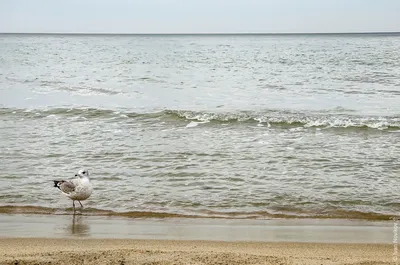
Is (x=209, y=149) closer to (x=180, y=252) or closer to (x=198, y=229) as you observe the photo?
(x=198, y=229)

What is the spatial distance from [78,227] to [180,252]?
2.15 meters

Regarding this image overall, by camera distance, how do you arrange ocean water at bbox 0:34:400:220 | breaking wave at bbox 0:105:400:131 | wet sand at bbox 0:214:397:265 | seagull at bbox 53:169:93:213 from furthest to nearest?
breaking wave at bbox 0:105:400:131, ocean water at bbox 0:34:400:220, seagull at bbox 53:169:93:213, wet sand at bbox 0:214:397:265

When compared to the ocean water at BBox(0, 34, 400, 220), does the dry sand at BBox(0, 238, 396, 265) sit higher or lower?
higher

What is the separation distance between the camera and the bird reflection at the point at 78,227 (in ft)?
25.8

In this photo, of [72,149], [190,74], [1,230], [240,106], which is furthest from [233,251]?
[190,74]

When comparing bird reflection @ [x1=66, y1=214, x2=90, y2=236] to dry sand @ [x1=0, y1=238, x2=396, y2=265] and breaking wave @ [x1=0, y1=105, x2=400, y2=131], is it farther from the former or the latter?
breaking wave @ [x1=0, y1=105, x2=400, y2=131]

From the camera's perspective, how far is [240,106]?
72.9ft

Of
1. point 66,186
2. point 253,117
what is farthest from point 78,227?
point 253,117

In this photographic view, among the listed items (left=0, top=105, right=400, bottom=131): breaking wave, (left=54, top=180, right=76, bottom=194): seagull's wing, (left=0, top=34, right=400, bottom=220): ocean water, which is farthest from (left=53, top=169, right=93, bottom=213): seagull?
(left=0, top=105, right=400, bottom=131): breaking wave

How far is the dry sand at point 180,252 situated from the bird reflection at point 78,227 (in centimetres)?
38

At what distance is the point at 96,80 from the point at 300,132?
20.6 meters

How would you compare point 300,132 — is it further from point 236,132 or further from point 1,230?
point 1,230

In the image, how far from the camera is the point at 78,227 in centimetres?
816

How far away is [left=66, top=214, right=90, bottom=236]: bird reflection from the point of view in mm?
A: 7855
